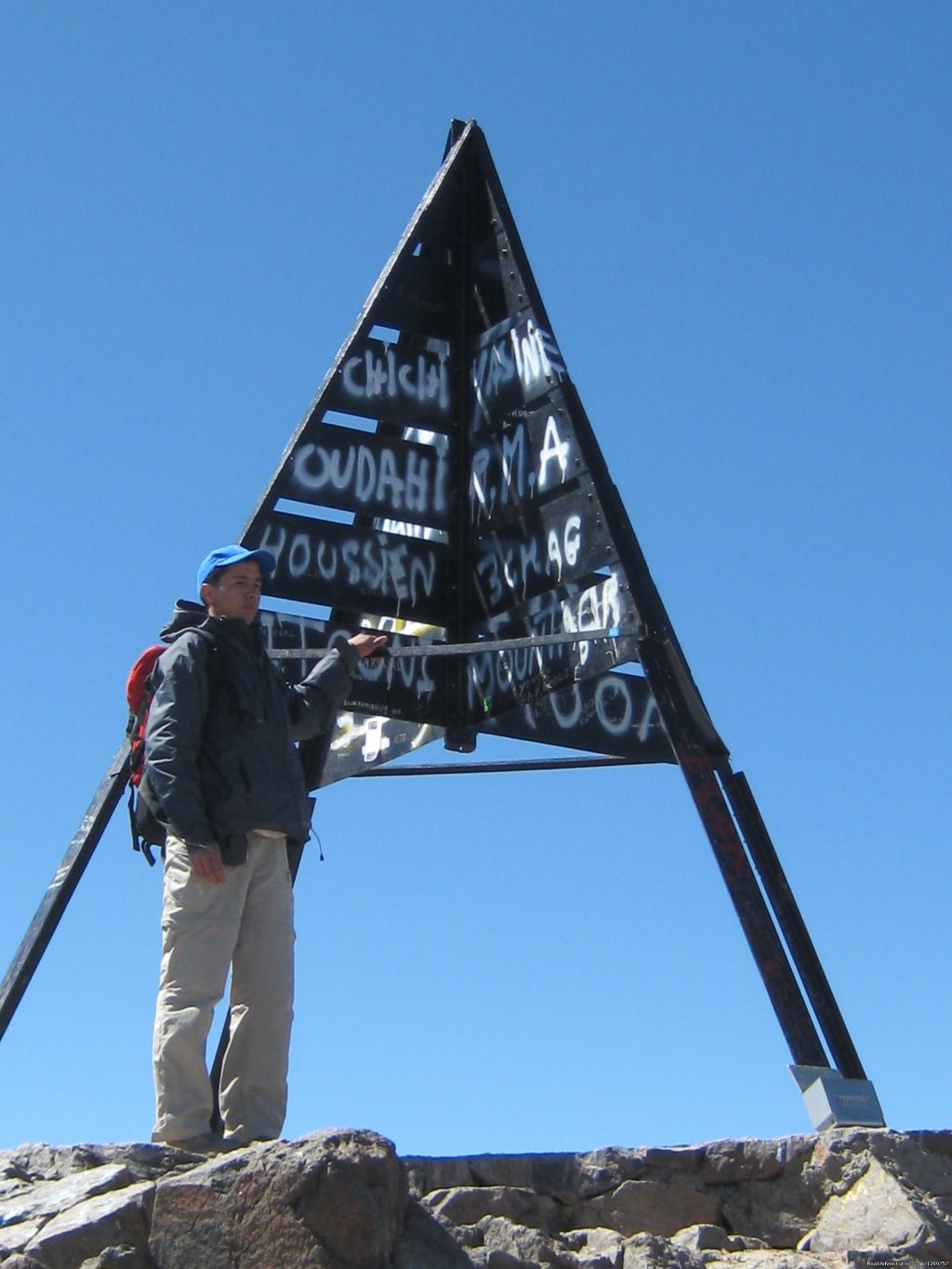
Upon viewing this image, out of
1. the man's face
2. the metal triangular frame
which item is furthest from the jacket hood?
the metal triangular frame

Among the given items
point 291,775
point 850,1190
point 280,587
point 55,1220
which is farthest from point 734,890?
point 55,1220

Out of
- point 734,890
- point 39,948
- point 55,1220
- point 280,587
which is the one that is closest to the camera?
point 55,1220

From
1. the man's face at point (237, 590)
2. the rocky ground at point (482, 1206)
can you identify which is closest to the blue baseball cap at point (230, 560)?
the man's face at point (237, 590)

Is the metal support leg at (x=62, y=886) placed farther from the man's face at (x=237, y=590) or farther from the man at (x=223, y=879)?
the man at (x=223, y=879)

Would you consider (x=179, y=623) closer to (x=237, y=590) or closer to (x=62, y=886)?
(x=237, y=590)

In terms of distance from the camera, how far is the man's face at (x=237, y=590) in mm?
6078

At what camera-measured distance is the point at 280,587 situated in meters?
7.96

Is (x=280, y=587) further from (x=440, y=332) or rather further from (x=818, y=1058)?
(x=818, y=1058)

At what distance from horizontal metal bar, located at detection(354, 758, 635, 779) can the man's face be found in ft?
8.42

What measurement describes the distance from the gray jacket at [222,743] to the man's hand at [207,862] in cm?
3

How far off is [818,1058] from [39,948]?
3081 millimetres

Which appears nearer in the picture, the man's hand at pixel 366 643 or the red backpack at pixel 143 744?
the red backpack at pixel 143 744

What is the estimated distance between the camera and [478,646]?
7.49 metres

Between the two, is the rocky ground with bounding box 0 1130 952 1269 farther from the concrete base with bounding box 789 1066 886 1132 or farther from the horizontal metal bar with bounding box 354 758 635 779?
the horizontal metal bar with bounding box 354 758 635 779
